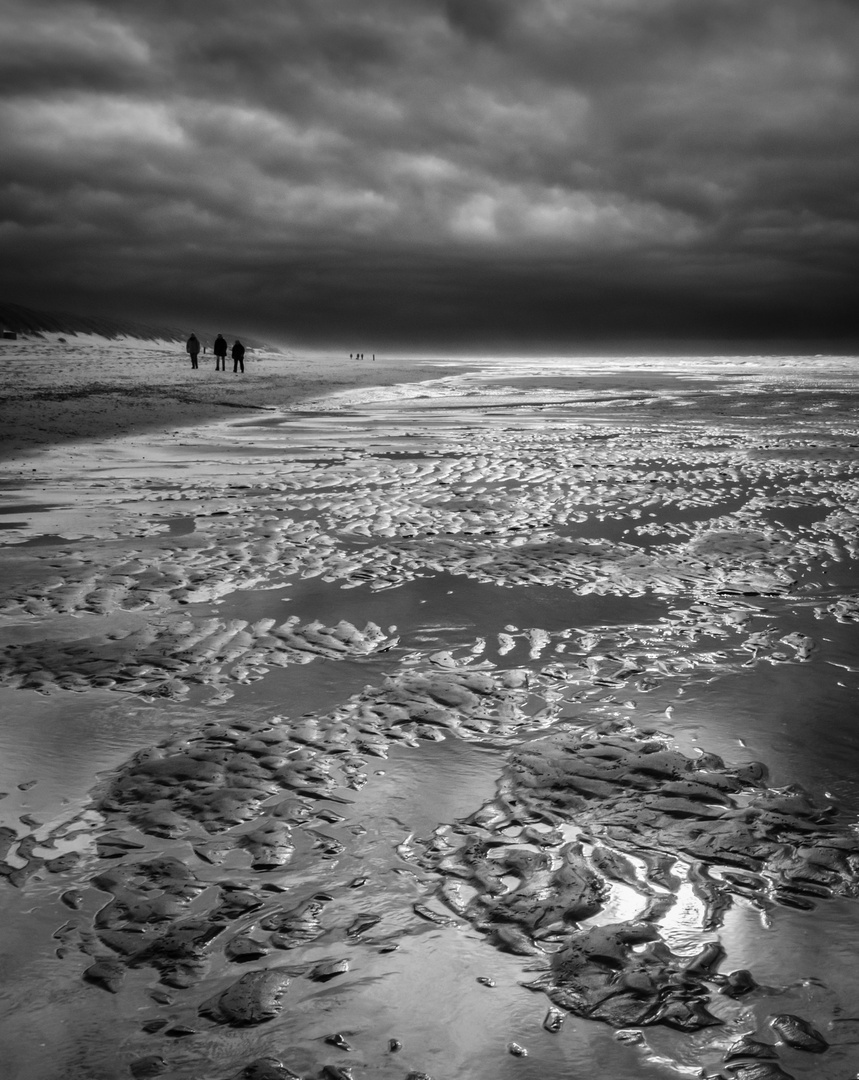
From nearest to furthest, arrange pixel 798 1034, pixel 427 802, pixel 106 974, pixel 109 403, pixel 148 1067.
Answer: pixel 148 1067 → pixel 798 1034 → pixel 106 974 → pixel 427 802 → pixel 109 403

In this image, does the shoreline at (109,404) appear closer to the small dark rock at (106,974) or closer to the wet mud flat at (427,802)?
the wet mud flat at (427,802)

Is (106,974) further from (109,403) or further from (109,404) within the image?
(109,403)

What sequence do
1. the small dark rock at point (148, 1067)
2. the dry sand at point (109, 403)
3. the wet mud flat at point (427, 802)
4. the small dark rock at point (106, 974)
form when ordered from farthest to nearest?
the dry sand at point (109, 403), the small dark rock at point (106, 974), the wet mud flat at point (427, 802), the small dark rock at point (148, 1067)

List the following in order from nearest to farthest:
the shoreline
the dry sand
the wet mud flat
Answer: the wet mud flat, the shoreline, the dry sand

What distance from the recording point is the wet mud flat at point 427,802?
89.1 inches

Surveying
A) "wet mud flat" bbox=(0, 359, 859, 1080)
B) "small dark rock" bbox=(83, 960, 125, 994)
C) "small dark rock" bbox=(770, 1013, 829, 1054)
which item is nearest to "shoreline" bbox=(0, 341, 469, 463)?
"wet mud flat" bbox=(0, 359, 859, 1080)

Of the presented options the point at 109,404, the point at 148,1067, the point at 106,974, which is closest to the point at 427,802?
the point at 106,974

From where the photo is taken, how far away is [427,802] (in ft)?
11.1

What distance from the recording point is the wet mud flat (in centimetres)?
226

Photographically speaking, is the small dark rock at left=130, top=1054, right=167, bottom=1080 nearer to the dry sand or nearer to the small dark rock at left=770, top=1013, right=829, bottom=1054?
the small dark rock at left=770, top=1013, right=829, bottom=1054

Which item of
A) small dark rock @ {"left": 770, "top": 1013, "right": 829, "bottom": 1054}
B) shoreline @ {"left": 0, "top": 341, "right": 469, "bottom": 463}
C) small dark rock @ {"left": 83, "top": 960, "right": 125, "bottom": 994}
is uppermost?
shoreline @ {"left": 0, "top": 341, "right": 469, "bottom": 463}

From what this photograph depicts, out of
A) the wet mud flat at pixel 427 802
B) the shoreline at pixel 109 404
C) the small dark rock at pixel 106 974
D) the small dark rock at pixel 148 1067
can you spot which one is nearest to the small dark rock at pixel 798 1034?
the wet mud flat at pixel 427 802

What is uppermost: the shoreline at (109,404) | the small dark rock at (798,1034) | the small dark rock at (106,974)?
the shoreline at (109,404)

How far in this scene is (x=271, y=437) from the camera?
1581cm
